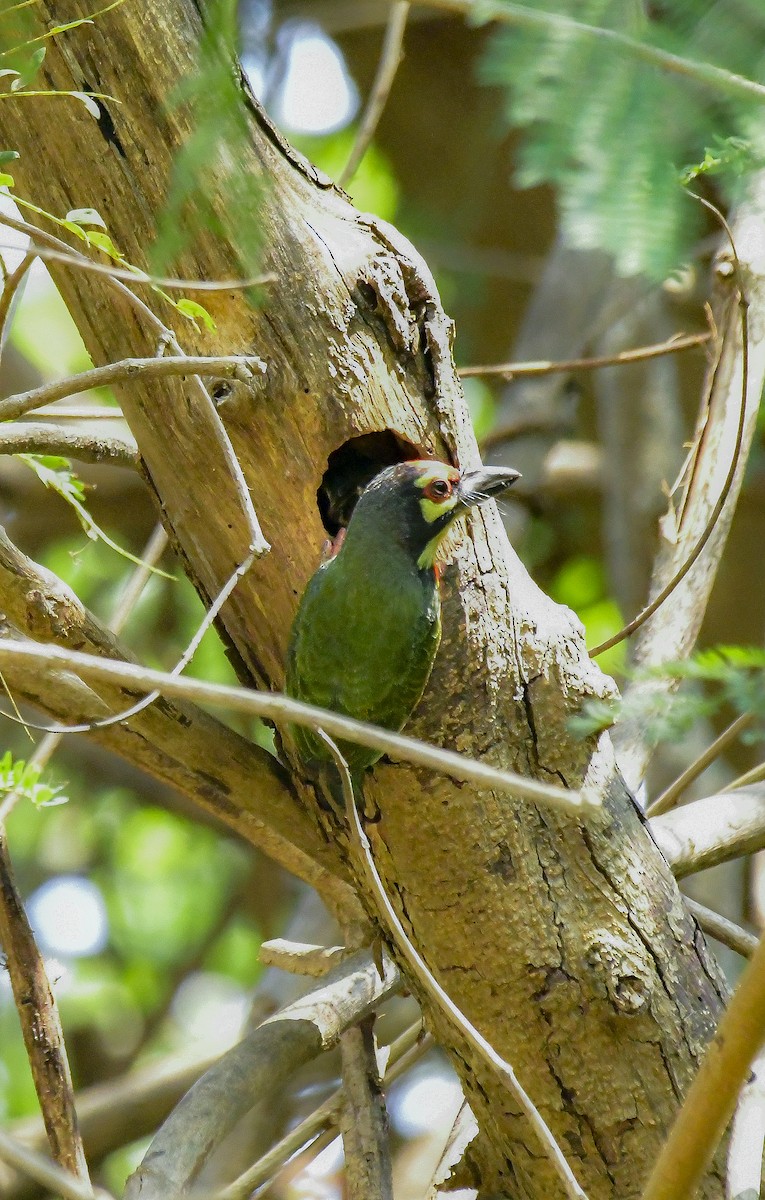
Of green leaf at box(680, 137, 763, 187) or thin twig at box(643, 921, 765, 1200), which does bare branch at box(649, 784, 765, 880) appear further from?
green leaf at box(680, 137, 763, 187)

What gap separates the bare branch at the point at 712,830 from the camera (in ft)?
10.9

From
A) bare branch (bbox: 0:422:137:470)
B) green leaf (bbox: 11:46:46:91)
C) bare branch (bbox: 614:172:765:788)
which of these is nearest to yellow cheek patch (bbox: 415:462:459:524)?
bare branch (bbox: 0:422:137:470)

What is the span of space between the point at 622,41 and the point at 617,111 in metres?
0.08

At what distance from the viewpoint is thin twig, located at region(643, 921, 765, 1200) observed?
1544 millimetres

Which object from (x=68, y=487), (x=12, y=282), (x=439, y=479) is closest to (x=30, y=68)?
(x=12, y=282)

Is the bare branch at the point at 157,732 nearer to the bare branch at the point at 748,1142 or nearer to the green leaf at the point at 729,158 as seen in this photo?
the bare branch at the point at 748,1142

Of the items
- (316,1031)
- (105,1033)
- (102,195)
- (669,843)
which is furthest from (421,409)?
(105,1033)

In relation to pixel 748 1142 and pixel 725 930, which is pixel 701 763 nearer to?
pixel 725 930

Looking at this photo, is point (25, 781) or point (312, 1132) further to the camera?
point (312, 1132)

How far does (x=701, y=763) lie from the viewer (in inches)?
147

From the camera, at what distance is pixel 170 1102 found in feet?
18.2

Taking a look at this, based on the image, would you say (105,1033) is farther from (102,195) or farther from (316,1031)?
(102,195)

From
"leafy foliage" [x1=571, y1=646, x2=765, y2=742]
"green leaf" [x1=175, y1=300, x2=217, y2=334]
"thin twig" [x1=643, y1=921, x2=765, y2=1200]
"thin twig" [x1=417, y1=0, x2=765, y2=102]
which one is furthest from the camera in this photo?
"green leaf" [x1=175, y1=300, x2=217, y2=334]

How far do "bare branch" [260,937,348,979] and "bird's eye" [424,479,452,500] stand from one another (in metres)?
1.39
